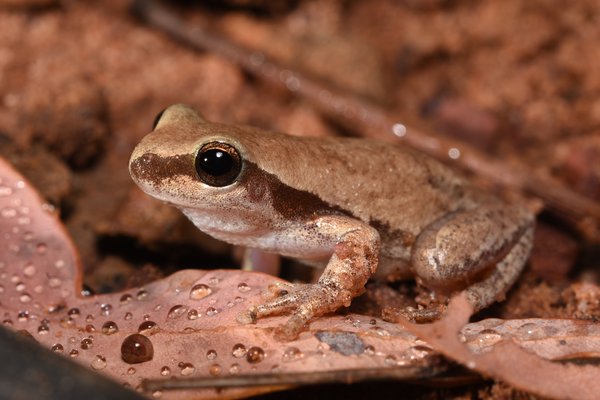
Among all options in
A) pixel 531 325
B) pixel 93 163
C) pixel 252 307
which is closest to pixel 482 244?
pixel 531 325

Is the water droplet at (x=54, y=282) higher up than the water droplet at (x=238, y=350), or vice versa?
the water droplet at (x=54, y=282)

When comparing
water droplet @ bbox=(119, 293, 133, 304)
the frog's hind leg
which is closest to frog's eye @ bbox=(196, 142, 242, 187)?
water droplet @ bbox=(119, 293, 133, 304)

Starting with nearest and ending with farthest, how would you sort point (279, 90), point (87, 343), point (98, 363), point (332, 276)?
point (98, 363) → point (87, 343) → point (332, 276) → point (279, 90)

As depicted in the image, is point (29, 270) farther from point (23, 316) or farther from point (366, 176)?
point (366, 176)

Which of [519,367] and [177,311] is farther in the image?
[177,311]

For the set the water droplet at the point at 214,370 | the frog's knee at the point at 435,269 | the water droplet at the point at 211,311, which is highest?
the frog's knee at the point at 435,269

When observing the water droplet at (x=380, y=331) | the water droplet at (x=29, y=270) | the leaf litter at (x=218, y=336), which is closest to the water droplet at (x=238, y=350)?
the leaf litter at (x=218, y=336)

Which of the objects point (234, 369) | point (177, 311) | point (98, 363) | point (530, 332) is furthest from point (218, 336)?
point (530, 332)

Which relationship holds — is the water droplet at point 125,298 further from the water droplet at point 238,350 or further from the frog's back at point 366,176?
the frog's back at point 366,176
